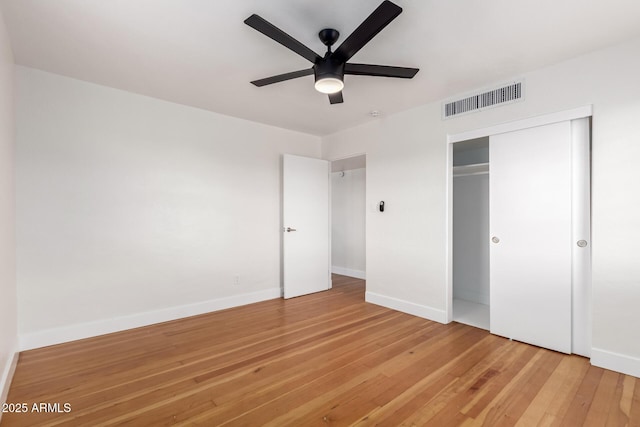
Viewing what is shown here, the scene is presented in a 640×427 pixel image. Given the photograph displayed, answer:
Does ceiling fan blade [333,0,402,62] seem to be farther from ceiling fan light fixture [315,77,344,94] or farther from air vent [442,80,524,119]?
air vent [442,80,524,119]

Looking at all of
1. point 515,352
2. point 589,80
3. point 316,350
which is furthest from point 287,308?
point 589,80

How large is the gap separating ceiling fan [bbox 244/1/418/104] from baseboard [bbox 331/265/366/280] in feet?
14.1

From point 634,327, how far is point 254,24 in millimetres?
3509

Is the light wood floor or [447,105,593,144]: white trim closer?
the light wood floor

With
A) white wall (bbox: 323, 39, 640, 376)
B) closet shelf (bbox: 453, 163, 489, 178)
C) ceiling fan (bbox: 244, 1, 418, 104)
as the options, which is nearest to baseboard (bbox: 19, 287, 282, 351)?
white wall (bbox: 323, 39, 640, 376)

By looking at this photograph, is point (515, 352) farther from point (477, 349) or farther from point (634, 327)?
point (634, 327)

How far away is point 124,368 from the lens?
2.44m

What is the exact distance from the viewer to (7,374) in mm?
2143

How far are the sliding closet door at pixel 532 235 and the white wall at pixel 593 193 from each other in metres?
0.22

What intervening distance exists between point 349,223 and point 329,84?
425 cm

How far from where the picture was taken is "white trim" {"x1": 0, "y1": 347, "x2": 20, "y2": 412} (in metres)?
1.95

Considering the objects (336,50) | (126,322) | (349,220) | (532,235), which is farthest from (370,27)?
(349,220)

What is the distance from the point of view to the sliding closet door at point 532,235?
271 centimetres

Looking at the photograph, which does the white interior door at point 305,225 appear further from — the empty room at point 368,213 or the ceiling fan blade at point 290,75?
the ceiling fan blade at point 290,75
